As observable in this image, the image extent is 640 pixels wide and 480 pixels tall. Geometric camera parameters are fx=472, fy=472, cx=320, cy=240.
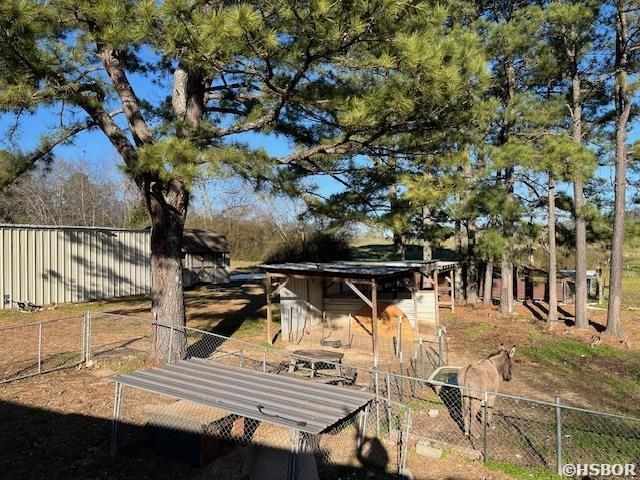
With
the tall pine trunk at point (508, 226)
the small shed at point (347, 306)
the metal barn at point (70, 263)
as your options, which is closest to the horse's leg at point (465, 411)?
the small shed at point (347, 306)

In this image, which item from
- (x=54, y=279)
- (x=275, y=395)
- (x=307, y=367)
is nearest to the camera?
(x=275, y=395)

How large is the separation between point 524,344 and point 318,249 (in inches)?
665

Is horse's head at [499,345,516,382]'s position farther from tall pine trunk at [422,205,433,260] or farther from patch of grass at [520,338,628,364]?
tall pine trunk at [422,205,433,260]

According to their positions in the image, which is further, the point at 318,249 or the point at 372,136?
the point at 318,249

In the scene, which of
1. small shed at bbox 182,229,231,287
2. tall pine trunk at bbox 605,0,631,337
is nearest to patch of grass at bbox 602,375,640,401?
tall pine trunk at bbox 605,0,631,337

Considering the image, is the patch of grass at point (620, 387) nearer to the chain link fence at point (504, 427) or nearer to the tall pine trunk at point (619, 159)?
the chain link fence at point (504, 427)

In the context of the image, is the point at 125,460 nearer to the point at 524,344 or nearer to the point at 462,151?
the point at 462,151

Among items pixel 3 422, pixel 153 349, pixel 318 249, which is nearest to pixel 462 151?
pixel 153 349

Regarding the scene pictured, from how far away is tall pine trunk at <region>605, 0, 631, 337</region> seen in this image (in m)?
14.5

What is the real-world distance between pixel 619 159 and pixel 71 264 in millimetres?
20506

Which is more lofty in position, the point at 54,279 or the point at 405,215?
the point at 405,215

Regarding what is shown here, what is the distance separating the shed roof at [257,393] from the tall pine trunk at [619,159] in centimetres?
1317

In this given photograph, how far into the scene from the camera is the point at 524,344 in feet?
44.4

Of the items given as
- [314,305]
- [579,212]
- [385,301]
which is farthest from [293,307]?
[579,212]
